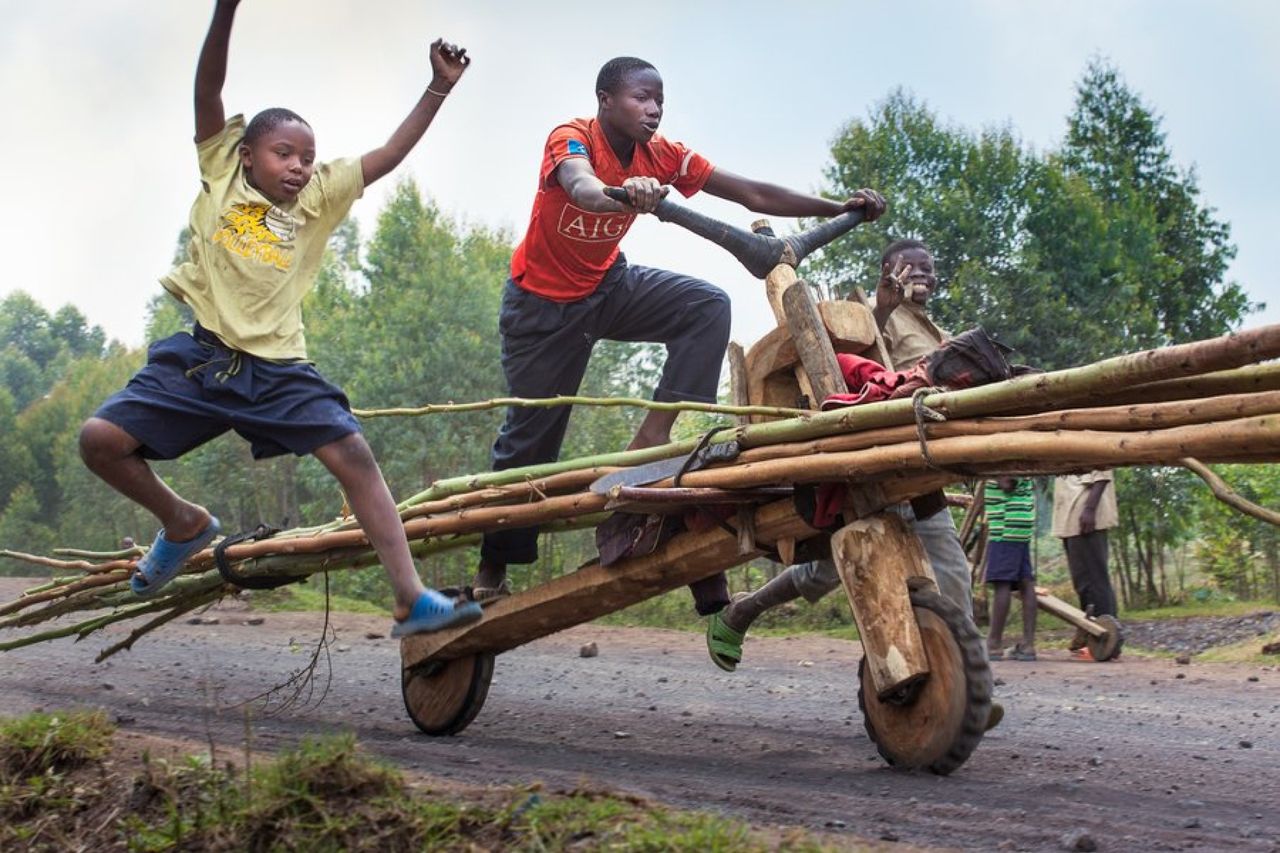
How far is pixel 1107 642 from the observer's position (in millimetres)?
9062

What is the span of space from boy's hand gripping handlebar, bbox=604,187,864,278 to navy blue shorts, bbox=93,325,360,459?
3.87 feet

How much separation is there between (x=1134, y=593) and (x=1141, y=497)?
3.75ft

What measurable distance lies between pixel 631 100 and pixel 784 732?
2.39 metres

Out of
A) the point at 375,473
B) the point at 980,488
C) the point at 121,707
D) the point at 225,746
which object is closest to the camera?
the point at 375,473

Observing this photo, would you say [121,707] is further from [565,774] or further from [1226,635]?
[1226,635]

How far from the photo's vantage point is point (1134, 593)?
50.9ft

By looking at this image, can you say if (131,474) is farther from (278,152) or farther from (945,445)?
(945,445)

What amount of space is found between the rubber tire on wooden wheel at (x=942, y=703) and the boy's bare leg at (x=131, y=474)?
204cm

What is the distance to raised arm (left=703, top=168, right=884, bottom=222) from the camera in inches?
203

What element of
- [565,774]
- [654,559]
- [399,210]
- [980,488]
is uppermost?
[399,210]

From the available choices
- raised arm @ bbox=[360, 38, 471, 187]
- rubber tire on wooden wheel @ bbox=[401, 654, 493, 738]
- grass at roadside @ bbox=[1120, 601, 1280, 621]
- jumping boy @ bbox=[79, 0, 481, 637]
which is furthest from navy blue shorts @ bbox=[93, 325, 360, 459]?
grass at roadside @ bbox=[1120, 601, 1280, 621]

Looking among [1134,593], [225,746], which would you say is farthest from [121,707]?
[1134,593]

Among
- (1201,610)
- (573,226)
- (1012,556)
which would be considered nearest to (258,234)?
(573,226)

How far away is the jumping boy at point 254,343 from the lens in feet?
12.6
